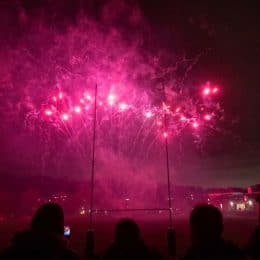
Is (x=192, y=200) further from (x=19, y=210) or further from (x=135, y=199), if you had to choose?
(x=19, y=210)

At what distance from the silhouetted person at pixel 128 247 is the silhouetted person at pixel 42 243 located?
2.75ft

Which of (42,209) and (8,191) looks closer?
(42,209)

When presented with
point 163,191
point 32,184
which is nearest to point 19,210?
point 32,184

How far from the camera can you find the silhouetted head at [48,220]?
2.83m

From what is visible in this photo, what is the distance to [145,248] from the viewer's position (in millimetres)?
3541

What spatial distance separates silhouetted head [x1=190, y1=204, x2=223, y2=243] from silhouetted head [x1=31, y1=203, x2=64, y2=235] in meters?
1.24

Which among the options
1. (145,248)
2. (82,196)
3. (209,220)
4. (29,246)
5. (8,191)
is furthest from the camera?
(82,196)

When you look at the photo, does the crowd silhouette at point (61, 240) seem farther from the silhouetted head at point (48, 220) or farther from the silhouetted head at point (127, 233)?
the silhouetted head at point (127, 233)

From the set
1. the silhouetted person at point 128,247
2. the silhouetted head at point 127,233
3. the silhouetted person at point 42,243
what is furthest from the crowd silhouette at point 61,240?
the silhouetted head at point 127,233

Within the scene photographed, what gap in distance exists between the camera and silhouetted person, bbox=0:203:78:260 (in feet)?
8.58

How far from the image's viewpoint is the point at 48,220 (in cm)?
288

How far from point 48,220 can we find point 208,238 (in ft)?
4.77

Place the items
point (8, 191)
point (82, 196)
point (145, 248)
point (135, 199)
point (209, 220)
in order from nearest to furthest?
point (209, 220) < point (145, 248) < point (135, 199) < point (8, 191) < point (82, 196)

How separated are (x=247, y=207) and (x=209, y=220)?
5124cm
